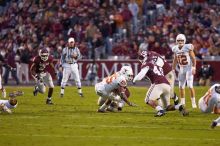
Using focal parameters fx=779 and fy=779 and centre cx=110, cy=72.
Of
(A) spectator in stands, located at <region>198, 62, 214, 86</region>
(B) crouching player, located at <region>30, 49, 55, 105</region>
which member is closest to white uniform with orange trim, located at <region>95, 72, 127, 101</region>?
(B) crouching player, located at <region>30, 49, 55, 105</region>

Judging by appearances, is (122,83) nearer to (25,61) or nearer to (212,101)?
(212,101)

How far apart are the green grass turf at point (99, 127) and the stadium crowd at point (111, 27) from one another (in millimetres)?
9927

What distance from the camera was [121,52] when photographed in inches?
1239

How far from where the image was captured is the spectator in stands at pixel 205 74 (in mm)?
29608

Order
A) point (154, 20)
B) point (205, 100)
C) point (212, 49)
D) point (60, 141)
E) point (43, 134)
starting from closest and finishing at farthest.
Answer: point (60, 141)
point (43, 134)
point (205, 100)
point (212, 49)
point (154, 20)

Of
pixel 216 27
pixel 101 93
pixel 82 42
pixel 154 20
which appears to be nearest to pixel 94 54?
pixel 82 42

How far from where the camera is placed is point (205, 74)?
29.7m

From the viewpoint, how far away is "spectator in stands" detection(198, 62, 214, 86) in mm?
29608

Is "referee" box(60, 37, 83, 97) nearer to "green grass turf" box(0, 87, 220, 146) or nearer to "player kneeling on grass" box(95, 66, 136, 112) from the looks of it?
"green grass turf" box(0, 87, 220, 146)

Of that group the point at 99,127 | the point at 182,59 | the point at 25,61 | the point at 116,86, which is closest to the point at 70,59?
the point at 182,59

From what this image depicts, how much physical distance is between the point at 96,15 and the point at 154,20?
2450 mm

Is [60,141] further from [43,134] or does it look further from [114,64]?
[114,64]

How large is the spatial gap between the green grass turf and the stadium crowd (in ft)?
32.6

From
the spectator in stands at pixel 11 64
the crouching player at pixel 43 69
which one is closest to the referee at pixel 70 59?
the crouching player at pixel 43 69
